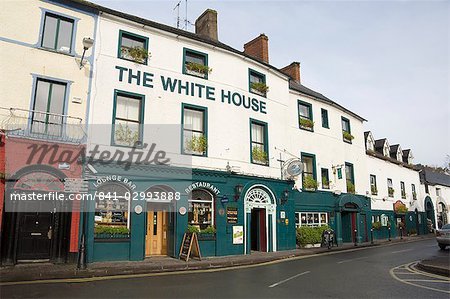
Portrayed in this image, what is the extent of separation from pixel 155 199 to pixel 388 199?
986 inches

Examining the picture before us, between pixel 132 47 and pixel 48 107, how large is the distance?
16.1 ft

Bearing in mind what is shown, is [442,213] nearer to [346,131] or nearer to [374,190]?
[374,190]

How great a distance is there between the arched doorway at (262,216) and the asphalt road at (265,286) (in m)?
5.99

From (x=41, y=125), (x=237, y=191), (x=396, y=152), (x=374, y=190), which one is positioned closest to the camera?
(x=41, y=125)

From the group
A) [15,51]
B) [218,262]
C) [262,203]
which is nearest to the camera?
[15,51]

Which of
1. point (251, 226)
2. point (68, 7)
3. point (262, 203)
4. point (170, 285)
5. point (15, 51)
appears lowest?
point (170, 285)

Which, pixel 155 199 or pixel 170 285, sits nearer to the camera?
pixel 170 285

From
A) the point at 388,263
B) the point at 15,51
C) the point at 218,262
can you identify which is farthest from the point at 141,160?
the point at 388,263

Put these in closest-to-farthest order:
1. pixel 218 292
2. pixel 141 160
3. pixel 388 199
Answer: pixel 218 292 < pixel 141 160 < pixel 388 199

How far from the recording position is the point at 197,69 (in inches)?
715

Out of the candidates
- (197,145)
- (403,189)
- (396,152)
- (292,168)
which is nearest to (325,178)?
(292,168)

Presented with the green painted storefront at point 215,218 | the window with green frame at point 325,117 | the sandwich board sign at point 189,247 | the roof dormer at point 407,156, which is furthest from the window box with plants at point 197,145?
the roof dormer at point 407,156

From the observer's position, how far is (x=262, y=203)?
19.4 metres

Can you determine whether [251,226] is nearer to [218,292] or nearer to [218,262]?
[218,262]
